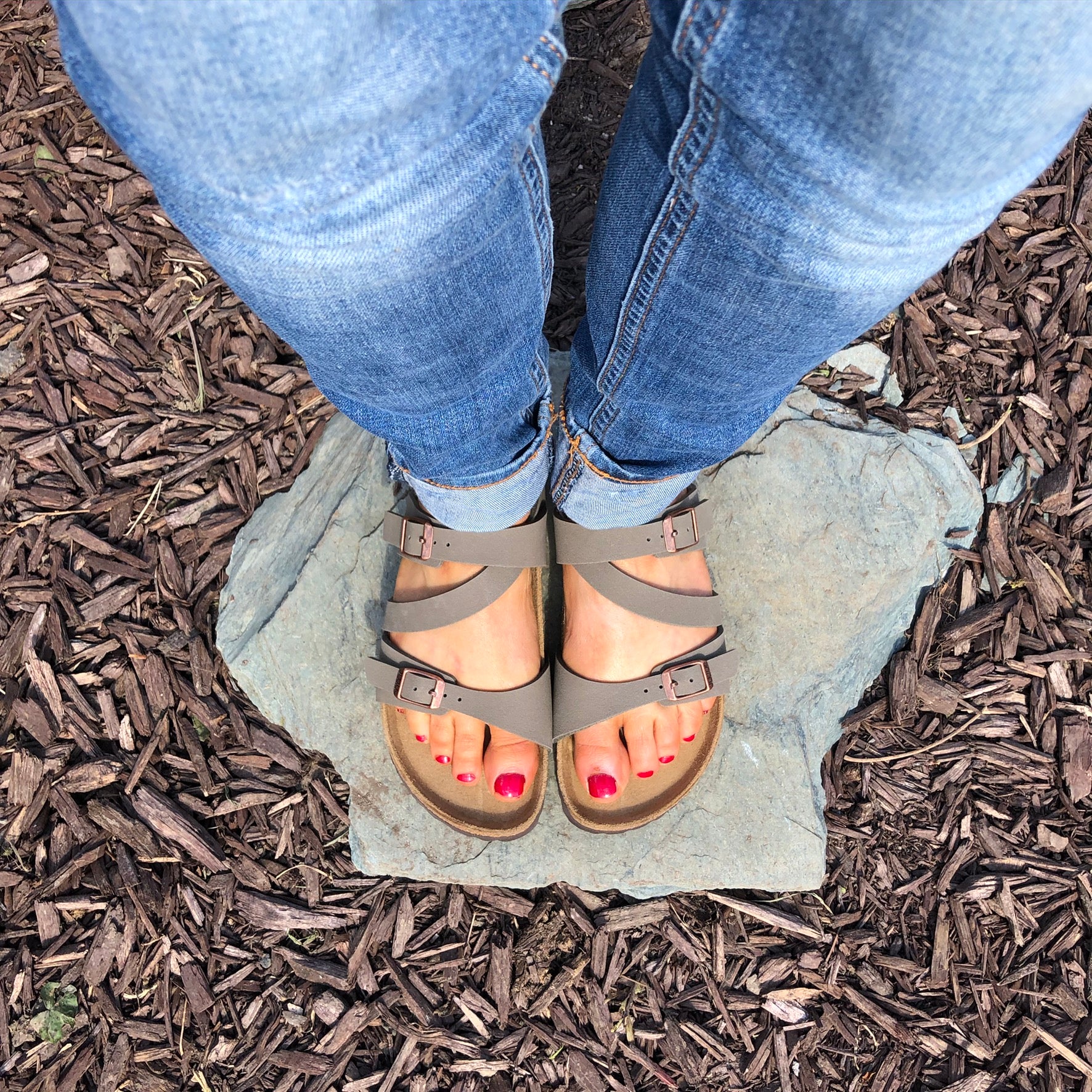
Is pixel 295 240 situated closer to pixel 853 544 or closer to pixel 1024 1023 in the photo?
pixel 853 544

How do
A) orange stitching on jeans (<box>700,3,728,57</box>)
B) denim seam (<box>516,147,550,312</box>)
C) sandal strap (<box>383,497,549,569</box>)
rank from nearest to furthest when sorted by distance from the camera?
orange stitching on jeans (<box>700,3,728,57</box>) → denim seam (<box>516,147,550,312</box>) → sandal strap (<box>383,497,549,569</box>)

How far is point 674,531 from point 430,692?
22.7 inches

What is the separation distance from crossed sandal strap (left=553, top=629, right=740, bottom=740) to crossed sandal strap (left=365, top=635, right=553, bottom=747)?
47 mm

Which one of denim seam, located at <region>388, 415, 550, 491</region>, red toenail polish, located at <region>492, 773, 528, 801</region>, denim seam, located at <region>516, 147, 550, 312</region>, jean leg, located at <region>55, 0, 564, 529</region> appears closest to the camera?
jean leg, located at <region>55, 0, 564, 529</region>

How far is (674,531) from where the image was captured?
1.63 m

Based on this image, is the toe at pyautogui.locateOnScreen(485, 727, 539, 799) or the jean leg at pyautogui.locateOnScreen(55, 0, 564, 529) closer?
the jean leg at pyautogui.locateOnScreen(55, 0, 564, 529)

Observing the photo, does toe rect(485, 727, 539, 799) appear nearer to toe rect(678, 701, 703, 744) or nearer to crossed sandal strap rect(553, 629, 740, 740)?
crossed sandal strap rect(553, 629, 740, 740)

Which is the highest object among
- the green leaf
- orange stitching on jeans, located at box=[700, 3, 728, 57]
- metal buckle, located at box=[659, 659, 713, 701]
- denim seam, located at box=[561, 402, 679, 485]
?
orange stitching on jeans, located at box=[700, 3, 728, 57]

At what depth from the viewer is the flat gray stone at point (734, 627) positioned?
177 cm

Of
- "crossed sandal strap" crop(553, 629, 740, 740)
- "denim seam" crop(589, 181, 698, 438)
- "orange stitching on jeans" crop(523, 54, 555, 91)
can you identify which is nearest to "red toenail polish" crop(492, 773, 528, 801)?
"crossed sandal strap" crop(553, 629, 740, 740)

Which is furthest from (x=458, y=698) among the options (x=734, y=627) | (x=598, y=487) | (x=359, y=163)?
(x=359, y=163)

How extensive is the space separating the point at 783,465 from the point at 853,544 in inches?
9.5

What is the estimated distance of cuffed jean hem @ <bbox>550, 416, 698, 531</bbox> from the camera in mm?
1355

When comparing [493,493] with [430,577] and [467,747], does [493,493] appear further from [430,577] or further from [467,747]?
[467,747]
